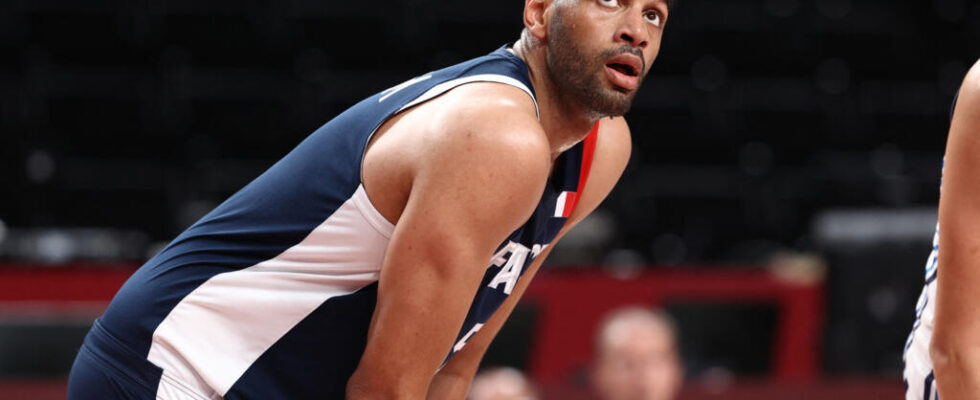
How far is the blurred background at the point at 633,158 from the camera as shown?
5.42 meters

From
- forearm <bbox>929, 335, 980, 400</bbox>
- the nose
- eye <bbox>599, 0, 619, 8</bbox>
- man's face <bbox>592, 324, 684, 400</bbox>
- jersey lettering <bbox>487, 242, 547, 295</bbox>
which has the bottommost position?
man's face <bbox>592, 324, 684, 400</bbox>

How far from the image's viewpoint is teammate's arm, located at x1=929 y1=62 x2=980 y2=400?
1.88 meters

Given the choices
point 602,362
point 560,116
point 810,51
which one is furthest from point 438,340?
point 810,51

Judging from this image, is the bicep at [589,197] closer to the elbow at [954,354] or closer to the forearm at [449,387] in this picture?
the forearm at [449,387]

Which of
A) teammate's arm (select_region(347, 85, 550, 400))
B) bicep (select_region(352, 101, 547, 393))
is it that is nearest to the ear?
teammate's arm (select_region(347, 85, 550, 400))

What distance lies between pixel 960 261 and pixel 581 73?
0.69 m

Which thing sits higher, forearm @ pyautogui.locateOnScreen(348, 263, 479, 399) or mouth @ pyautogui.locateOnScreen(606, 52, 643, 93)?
mouth @ pyautogui.locateOnScreen(606, 52, 643, 93)

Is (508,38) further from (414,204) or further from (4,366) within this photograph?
(414,204)

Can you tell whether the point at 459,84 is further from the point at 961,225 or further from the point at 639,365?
the point at 639,365

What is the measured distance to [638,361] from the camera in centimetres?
420

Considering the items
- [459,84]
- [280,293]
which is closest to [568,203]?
[459,84]

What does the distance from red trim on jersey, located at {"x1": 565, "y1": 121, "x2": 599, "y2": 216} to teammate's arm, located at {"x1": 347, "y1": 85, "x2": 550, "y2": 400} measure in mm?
369

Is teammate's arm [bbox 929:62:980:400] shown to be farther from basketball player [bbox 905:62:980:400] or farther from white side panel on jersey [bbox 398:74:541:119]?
white side panel on jersey [bbox 398:74:541:119]

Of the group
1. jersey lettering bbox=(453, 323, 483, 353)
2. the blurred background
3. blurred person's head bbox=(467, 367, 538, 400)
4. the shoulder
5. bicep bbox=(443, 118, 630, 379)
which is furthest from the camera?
the blurred background
